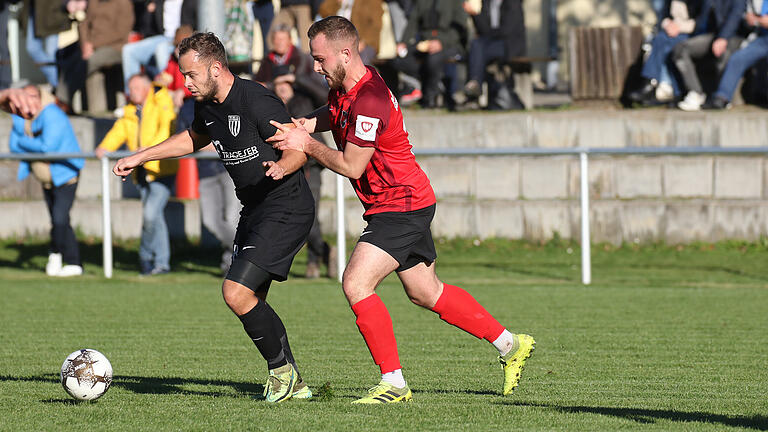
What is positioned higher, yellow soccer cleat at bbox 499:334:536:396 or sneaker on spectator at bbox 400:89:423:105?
sneaker on spectator at bbox 400:89:423:105

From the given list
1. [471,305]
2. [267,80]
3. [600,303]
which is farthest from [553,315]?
[267,80]

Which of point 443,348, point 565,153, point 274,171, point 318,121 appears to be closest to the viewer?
point 274,171

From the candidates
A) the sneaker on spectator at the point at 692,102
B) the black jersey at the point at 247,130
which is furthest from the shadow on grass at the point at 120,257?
the black jersey at the point at 247,130

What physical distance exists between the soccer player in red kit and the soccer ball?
1.24m

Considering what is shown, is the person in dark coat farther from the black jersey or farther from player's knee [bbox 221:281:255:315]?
player's knee [bbox 221:281:255:315]

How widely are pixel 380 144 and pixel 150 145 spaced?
24.1ft

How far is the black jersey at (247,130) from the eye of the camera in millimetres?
5961

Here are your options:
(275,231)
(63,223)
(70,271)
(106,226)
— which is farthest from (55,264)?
(275,231)

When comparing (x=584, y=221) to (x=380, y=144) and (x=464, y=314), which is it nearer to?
(x=464, y=314)

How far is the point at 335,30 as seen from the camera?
18.9 feet

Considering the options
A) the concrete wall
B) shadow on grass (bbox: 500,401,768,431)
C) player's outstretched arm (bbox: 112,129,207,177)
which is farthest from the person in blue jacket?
shadow on grass (bbox: 500,401,768,431)

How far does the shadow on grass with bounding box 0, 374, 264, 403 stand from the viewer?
20.4 feet

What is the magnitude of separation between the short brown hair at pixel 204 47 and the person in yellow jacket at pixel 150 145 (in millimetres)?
6509

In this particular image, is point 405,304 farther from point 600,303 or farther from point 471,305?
point 471,305
